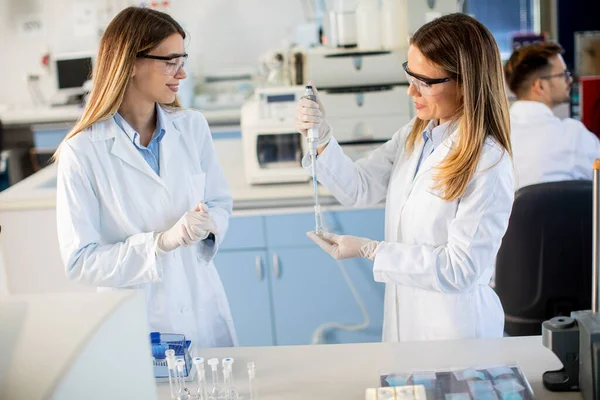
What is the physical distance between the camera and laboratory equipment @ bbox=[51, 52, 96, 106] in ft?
18.6

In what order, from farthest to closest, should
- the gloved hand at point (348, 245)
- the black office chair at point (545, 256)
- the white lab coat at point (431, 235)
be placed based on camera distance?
1. the black office chair at point (545, 256)
2. the gloved hand at point (348, 245)
3. the white lab coat at point (431, 235)

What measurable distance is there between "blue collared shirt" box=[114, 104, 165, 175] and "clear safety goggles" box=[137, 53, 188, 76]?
133 mm

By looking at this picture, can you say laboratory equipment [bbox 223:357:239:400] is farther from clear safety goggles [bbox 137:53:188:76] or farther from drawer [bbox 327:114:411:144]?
drawer [bbox 327:114:411:144]

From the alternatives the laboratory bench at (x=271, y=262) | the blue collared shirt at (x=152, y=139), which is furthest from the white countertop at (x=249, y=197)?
the blue collared shirt at (x=152, y=139)

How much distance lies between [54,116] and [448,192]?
4212 millimetres

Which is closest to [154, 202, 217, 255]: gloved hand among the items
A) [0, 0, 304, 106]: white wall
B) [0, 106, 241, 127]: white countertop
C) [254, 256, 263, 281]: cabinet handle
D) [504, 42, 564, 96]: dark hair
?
[254, 256, 263, 281]: cabinet handle

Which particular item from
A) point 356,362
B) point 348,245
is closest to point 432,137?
point 348,245

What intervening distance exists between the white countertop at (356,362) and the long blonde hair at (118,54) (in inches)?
24.6

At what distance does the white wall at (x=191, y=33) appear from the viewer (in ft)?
18.4

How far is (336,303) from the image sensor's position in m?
3.11

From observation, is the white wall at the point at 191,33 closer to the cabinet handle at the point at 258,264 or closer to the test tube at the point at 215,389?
the cabinet handle at the point at 258,264

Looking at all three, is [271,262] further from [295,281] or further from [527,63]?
[527,63]

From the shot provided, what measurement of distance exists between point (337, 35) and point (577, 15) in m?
2.32

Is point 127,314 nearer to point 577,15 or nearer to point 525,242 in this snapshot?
point 525,242
